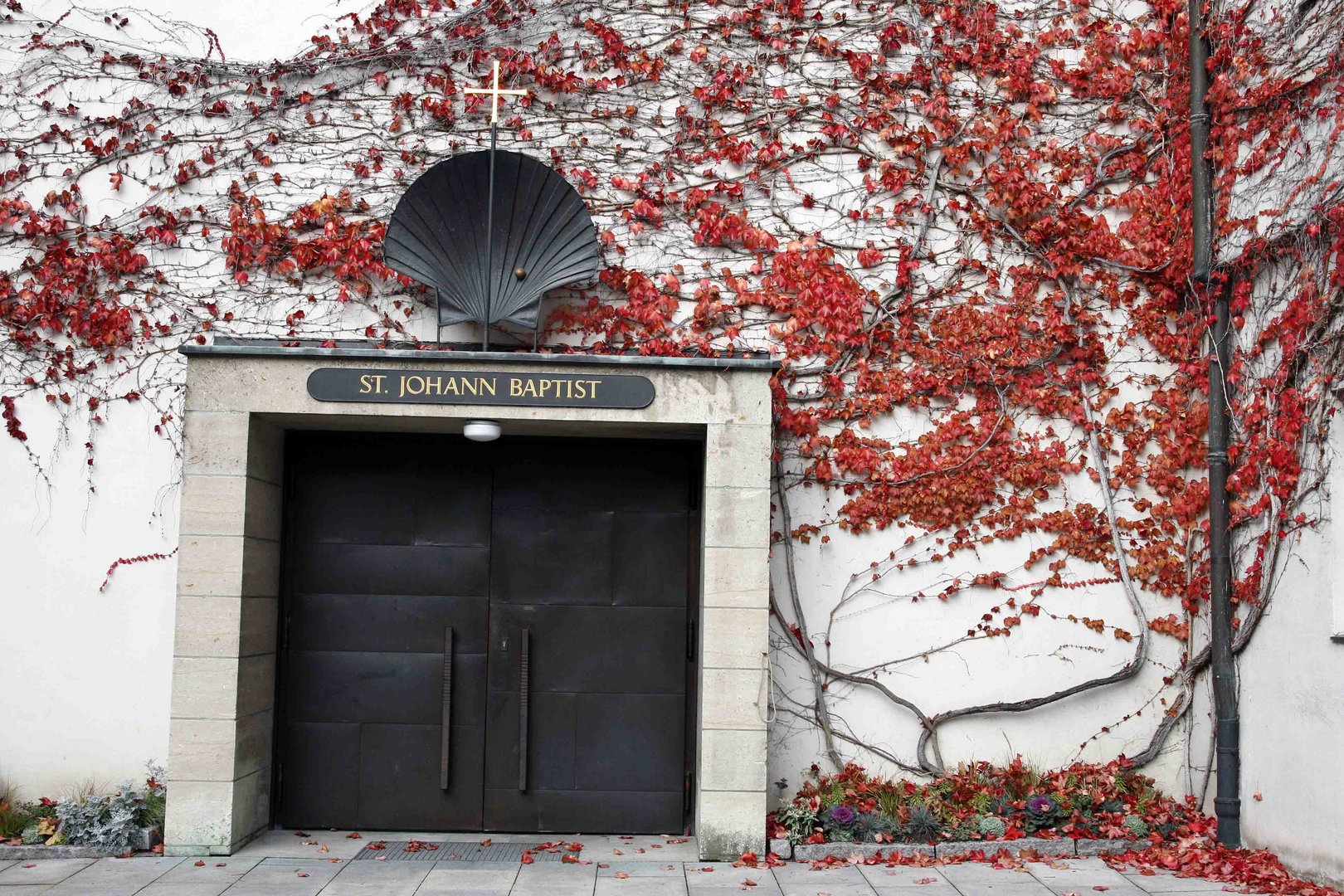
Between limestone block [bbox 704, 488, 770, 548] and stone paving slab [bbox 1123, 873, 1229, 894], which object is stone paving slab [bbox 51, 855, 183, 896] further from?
stone paving slab [bbox 1123, 873, 1229, 894]

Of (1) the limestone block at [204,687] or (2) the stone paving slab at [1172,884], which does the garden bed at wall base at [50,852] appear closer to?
(1) the limestone block at [204,687]

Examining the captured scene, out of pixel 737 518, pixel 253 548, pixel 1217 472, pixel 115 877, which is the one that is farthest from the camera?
pixel 1217 472

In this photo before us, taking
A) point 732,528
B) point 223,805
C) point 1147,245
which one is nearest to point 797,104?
point 1147,245

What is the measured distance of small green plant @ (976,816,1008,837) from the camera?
6281 mm

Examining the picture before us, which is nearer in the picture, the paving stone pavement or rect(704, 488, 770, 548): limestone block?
the paving stone pavement

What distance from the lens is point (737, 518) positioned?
6.29 metres

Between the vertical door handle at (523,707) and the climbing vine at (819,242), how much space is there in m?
1.50

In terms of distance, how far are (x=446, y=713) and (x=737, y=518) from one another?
6.92ft

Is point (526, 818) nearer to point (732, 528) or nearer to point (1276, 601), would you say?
point (732, 528)

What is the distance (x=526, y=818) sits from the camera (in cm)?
676

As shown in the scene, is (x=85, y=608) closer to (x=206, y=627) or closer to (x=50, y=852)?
(x=206, y=627)

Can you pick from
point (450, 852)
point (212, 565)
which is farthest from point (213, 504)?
point (450, 852)

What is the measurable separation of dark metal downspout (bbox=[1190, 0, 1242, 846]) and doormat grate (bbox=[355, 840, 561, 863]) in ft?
12.2

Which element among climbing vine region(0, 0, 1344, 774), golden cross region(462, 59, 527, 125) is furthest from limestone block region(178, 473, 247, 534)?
golden cross region(462, 59, 527, 125)
